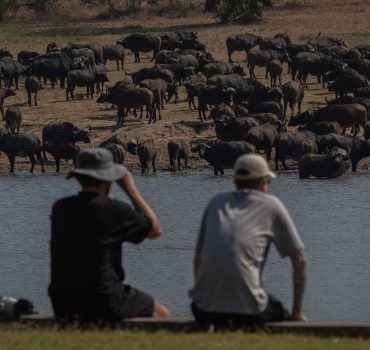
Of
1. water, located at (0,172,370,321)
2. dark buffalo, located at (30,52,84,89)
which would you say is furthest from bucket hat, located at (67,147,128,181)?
dark buffalo, located at (30,52,84,89)

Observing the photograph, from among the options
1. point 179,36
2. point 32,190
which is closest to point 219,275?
point 32,190

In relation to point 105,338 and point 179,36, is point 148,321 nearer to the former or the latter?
point 105,338

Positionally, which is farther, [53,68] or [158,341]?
[53,68]

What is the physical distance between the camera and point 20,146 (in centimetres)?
2792

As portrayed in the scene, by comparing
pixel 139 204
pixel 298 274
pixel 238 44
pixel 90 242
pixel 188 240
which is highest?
pixel 139 204

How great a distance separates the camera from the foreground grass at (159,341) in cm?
728

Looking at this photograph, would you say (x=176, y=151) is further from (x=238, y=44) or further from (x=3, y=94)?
(x=238, y=44)

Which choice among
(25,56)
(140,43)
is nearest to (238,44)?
(140,43)

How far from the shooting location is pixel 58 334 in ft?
25.0

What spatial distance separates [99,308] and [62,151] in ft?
66.4

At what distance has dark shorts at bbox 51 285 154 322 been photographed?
7.83 m

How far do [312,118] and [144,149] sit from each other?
16.1ft

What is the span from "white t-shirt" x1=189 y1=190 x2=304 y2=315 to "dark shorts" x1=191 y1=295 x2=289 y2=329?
1.6 inches

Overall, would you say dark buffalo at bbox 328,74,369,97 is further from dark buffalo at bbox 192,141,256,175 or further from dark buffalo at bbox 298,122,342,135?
dark buffalo at bbox 192,141,256,175
